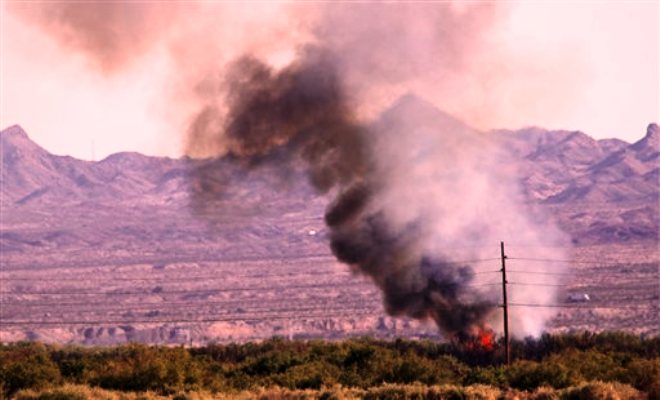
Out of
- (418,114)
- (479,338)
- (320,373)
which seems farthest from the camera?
(418,114)

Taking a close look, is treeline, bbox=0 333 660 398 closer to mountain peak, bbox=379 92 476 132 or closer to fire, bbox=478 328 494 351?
fire, bbox=478 328 494 351

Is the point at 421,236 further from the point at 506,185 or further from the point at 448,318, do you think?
the point at 506,185

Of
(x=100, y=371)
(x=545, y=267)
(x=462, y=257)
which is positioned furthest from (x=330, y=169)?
(x=100, y=371)

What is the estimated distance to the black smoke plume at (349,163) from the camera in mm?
88562

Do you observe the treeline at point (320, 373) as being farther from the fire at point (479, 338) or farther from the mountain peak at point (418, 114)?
the mountain peak at point (418, 114)

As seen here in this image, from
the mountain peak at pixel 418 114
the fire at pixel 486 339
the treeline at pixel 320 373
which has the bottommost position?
the treeline at pixel 320 373

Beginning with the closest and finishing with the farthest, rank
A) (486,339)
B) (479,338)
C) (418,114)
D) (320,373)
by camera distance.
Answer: (320,373)
(479,338)
(486,339)
(418,114)

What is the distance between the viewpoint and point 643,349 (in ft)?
315

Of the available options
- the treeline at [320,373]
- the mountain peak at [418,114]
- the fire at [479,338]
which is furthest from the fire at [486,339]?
the mountain peak at [418,114]


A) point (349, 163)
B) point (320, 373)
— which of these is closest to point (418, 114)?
point (349, 163)

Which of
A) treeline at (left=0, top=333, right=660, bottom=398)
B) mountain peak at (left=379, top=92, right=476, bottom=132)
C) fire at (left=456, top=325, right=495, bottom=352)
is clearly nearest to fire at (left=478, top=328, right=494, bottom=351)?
fire at (left=456, top=325, right=495, bottom=352)

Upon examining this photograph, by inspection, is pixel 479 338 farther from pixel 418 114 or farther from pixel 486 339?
pixel 418 114

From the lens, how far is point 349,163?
9131 cm

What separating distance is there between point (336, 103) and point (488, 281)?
15.0 metres
